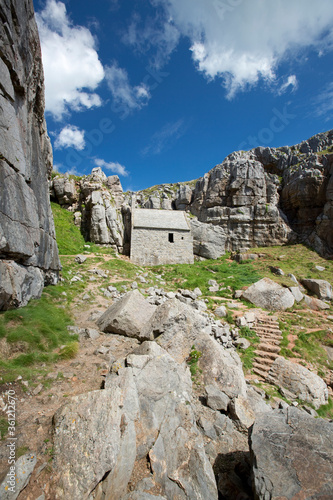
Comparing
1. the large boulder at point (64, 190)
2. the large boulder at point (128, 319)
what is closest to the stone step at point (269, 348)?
the large boulder at point (128, 319)

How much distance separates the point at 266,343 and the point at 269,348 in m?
0.51

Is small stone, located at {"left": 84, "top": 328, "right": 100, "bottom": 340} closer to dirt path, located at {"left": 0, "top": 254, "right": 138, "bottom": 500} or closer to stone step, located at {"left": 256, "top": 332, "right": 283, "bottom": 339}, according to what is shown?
dirt path, located at {"left": 0, "top": 254, "right": 138, "bottom": 500}

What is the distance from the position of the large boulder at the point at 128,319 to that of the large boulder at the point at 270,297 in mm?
9585

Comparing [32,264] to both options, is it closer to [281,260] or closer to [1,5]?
[1,5]

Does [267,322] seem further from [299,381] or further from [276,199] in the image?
[276,199]

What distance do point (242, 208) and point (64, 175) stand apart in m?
28.6

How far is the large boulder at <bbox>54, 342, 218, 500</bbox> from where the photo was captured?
3.50 metres

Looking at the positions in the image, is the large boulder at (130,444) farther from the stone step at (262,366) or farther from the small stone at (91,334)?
the stone step at (262,366)

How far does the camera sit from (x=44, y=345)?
6.82 meters

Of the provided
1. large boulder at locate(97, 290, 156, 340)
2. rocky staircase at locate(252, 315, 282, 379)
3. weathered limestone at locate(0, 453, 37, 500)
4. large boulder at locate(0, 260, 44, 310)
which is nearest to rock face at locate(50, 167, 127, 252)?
large boulder at locate(0, 260, 44, 310)

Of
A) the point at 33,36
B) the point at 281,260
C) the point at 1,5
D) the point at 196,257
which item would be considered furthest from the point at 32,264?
the point at 281,260

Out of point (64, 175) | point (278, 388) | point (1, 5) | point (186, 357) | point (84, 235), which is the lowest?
point (278, 388)

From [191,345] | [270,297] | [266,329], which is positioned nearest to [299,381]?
[266,329]

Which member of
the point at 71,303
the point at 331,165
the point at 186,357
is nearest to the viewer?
the point at 186,357
